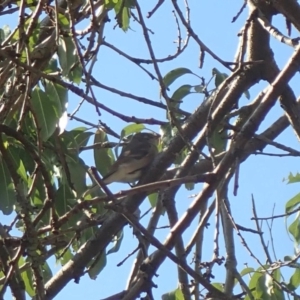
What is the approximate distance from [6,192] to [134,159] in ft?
8.05

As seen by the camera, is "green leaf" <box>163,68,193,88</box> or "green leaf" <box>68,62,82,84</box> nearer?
"green leaf" <box>68,62,82,84</box>

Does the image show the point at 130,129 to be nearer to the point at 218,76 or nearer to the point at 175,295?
the point at 218,76

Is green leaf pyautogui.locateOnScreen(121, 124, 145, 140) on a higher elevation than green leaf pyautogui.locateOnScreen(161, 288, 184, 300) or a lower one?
higher

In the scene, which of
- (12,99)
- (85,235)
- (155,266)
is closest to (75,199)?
(85,235)

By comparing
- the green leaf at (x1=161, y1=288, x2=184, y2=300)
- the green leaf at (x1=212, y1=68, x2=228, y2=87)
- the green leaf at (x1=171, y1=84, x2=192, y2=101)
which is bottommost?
the green leaf at (x1=161, y1=288, x2=184, y2=300)

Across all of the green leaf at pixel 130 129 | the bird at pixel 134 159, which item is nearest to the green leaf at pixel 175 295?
the green leaf at pixel 130 129

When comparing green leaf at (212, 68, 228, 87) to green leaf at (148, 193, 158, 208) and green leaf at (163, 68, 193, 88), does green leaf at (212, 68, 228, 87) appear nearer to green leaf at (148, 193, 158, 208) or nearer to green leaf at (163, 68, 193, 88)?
green leaf at (163, 68, 193, 88)

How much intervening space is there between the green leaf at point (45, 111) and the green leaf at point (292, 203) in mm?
1197

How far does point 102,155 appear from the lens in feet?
12.3

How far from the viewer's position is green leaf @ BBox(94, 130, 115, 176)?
3732mm

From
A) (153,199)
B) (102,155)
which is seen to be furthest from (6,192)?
(153,199)

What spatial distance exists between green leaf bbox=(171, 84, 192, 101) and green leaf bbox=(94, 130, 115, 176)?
40 cm

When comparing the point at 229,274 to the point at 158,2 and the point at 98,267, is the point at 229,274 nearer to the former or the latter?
the point at 98,267

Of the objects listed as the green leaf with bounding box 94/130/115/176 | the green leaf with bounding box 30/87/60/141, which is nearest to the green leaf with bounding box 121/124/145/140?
the green leaf with bounding box 94/130/115/176
